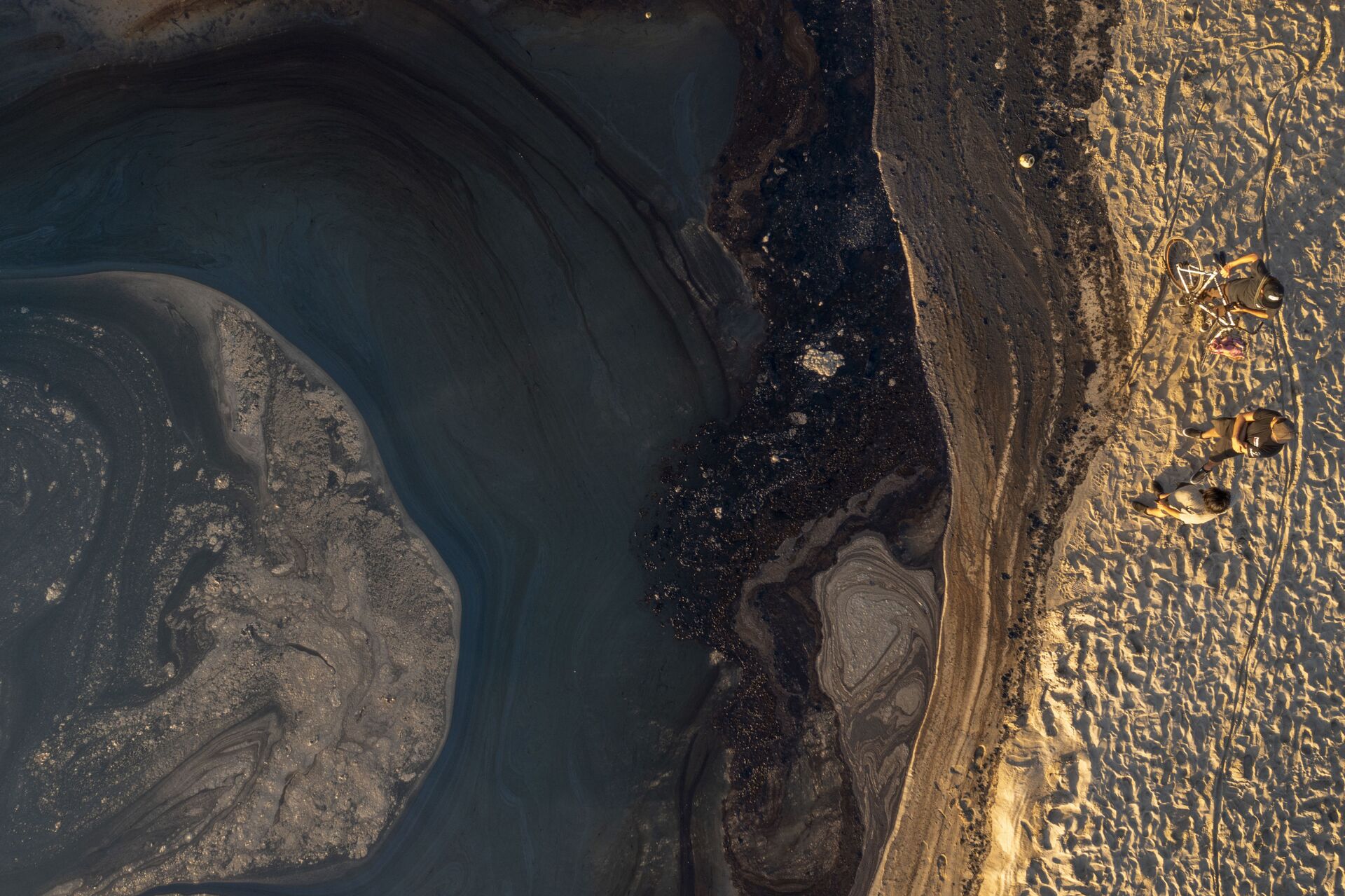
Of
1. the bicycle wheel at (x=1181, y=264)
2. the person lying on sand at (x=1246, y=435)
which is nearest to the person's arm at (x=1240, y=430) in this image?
the person lying on sand at (x=1246, y=435)

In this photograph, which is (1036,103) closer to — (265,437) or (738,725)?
(738,725)

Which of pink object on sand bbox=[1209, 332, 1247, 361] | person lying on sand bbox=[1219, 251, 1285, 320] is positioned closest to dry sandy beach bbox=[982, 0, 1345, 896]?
pink object on sand bbox=[1209, 332, 1247, 361]

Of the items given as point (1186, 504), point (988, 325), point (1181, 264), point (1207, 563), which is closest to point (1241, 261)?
point (1181, 264)

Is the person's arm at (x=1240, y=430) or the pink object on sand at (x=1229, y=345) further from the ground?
the pink object on sand at (x=1229, y=345)

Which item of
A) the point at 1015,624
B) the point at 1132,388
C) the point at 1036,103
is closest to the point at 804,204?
the point at 1036,103

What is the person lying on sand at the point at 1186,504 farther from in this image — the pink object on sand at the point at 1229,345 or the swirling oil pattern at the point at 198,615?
the swirling oil pattern at the point at 198,615
